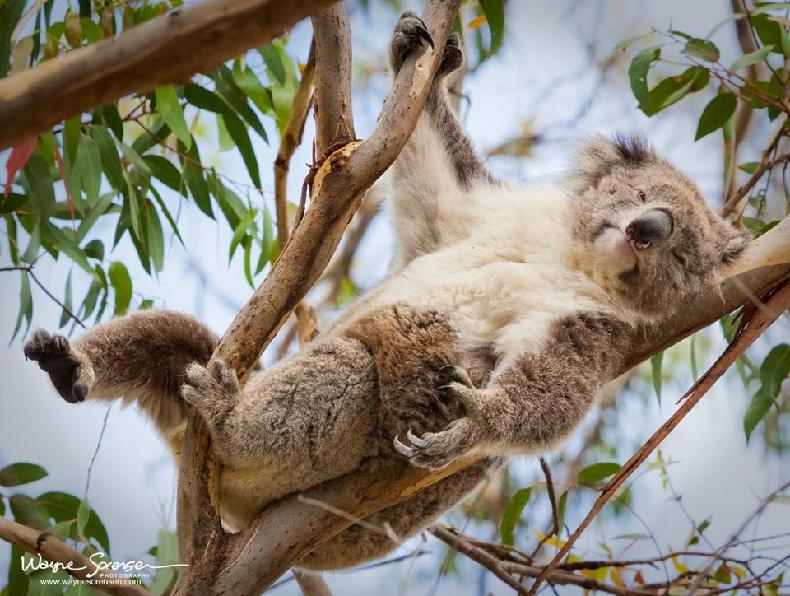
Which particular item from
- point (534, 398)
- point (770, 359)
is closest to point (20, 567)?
point (534, 398)

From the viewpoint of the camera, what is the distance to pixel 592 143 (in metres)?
2.88

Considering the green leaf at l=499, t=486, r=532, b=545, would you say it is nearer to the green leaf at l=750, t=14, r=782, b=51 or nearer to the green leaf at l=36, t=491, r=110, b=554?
the green leaf at l=36, t=491, r=110, b=554

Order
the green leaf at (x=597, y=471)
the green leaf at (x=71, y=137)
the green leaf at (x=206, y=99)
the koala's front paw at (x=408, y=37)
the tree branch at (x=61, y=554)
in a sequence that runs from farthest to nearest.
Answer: the green leaf at (x=597, y=471), the green leaf at (x=206, y=99), the green leaf at (x=71, y=137), the koala's front paw at (x=408, y=37), the tree branch at (x=61, y=554)

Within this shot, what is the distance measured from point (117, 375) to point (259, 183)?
89cm

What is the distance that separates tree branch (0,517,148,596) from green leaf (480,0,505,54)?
1.82 meters

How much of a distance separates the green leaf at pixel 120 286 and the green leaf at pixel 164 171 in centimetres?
34

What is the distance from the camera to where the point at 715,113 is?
2904 millimetres

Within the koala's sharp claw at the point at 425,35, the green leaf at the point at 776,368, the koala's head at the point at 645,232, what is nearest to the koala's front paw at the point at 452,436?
the koala's head at the point at 645,232

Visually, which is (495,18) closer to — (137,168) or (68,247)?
(137,168)

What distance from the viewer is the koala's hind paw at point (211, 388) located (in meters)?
2.05

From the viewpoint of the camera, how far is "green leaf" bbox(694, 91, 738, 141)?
2.89 m

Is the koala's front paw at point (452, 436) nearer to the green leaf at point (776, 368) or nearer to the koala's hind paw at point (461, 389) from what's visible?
the koala's hind paw at point (461, 389)

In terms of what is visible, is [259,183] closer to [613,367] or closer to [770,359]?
[613,367]

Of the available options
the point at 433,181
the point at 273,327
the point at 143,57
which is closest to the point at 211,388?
the point at 273,327
